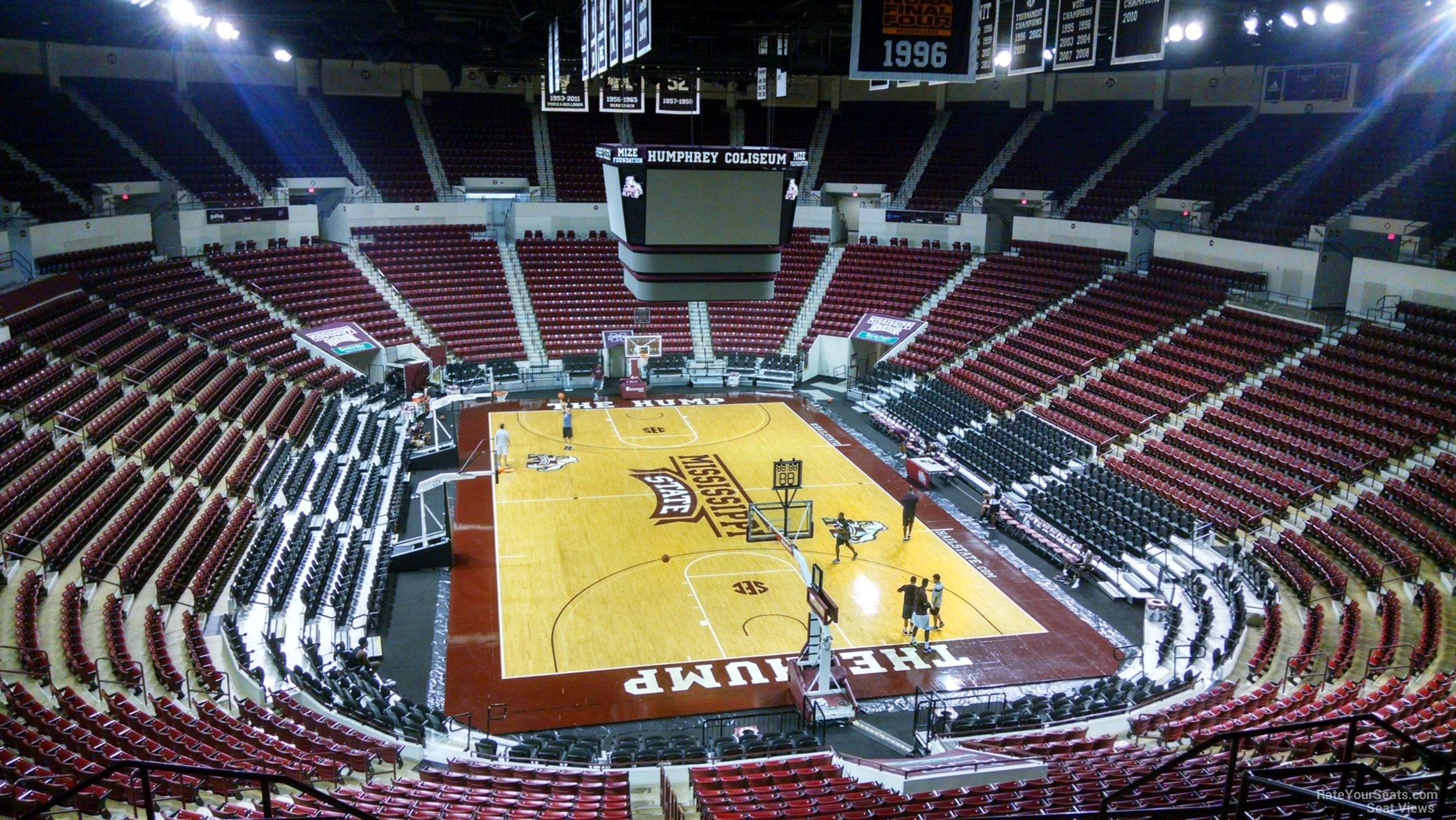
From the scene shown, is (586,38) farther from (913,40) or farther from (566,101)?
(566,101)

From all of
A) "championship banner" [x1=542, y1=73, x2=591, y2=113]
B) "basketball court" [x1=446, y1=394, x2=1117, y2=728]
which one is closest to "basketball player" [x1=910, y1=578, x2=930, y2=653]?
"basketball court" [x1=446, y1=394, x2=1117, y2=728]

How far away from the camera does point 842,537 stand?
21109 millimetres

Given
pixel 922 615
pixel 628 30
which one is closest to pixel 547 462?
pixel 922 615

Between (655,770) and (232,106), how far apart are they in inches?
1490

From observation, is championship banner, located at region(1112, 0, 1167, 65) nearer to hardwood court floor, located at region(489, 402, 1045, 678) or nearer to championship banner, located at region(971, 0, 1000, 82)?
championship banner, located at region(971, 0, 1000, 82)

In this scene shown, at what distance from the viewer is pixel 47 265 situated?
2905 centimetres

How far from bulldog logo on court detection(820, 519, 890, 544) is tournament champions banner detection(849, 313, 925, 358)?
13.7 m

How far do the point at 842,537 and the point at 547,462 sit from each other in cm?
973

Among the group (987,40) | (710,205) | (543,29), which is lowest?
(710,205)

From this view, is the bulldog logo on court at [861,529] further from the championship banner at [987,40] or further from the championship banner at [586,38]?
the championship banner at [586,38]

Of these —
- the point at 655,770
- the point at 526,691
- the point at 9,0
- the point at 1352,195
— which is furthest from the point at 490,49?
the point at 1352,195

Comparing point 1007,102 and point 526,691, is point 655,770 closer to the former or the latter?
point 526,691

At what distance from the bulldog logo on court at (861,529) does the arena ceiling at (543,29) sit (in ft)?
32.2

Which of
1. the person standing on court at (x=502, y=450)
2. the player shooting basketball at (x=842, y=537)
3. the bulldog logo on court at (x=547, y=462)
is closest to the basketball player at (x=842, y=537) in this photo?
the player shooting basketball at (x=842, y=537)
